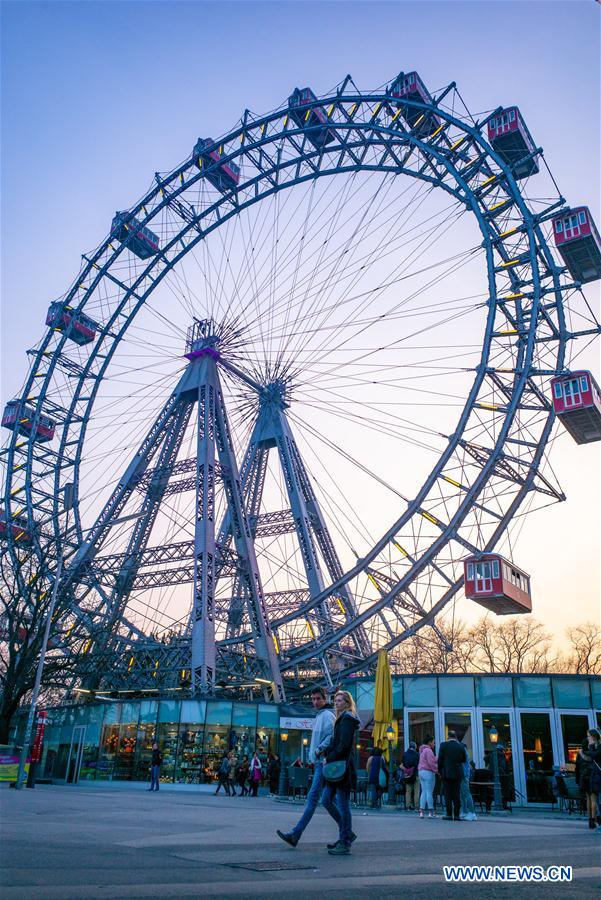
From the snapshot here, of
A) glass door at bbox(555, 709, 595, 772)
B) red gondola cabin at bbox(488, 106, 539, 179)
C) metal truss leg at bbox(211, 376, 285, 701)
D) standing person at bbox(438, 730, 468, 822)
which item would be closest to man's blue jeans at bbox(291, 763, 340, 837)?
standing person at bbox(438, 730, 468, 822)

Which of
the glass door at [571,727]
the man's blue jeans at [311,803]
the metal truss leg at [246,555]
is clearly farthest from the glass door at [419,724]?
the man's blue jeans at [311,803]

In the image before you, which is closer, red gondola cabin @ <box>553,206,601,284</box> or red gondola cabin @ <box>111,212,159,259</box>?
red gondola cabin @ <box>553,206,601,284</box>

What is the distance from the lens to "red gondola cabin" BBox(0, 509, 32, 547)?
126ft

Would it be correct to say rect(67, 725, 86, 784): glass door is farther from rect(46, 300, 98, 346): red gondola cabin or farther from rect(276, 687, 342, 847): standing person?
rect(276, 687, 342, 847): standing person

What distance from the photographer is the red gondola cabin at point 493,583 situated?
83.7 feet

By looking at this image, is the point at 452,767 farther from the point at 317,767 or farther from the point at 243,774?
the point at 243,774

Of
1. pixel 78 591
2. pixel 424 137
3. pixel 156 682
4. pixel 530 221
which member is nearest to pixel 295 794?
pixel 156 682

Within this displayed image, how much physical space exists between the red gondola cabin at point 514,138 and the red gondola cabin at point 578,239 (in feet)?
11.2

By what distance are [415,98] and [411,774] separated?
27873 mm

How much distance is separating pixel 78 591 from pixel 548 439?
23.2m

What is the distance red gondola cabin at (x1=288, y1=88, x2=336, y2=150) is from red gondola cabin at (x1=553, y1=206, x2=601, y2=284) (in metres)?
11.8

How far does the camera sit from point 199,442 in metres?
33.8

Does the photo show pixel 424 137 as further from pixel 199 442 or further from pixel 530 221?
pixel 199 442

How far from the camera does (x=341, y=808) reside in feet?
24.3
